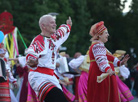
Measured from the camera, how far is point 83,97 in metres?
8.17

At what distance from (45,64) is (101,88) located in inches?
60.5

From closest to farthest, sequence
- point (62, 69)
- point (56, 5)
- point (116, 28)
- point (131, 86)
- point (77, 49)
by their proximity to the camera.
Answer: point (62, 69), point (131, 86), point (56, 5), point (77, 49), point (116, 28)

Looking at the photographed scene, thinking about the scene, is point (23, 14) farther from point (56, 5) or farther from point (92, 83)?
point (92, 83)

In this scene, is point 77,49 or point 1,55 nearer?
point 1,55

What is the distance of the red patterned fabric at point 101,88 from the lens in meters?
5.64

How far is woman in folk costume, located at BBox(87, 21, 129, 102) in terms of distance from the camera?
5.50 meters

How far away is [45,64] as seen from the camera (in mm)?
4477

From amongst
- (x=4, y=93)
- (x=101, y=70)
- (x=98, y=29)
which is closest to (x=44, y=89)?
(x=101, y=70)

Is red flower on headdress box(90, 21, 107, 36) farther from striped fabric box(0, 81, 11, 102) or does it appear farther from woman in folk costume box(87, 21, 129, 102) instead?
striped fabric box(0, 81, 11, 102)

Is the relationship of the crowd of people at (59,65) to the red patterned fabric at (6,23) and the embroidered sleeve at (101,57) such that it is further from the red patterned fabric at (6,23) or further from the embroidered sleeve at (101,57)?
the red patterned fabric at (6,23)

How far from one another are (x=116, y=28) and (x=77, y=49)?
5.37 metres

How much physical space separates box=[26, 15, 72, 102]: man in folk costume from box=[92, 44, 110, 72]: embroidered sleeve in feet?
3.26

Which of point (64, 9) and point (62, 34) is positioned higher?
point (64, 9)

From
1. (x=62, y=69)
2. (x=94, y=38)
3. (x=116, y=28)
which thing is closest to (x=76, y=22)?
(x=116, y=28)
